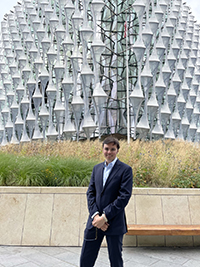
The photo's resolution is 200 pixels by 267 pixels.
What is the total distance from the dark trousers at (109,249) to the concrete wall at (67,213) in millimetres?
2640

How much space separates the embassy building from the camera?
81.6 feet

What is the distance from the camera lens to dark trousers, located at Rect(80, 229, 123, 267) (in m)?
3.10

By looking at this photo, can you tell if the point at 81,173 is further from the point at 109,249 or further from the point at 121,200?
the point at 121,200

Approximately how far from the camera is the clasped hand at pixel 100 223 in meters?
2.98

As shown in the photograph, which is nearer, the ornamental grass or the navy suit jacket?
the navy suit jacket

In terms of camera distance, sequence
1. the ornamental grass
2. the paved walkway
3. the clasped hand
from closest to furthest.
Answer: the clasped hand → the paved walkway → the ornamental grass

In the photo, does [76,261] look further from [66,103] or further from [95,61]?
[66,103]

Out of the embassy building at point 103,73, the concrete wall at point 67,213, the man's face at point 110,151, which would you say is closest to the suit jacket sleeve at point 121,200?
the man's face at point 110,151

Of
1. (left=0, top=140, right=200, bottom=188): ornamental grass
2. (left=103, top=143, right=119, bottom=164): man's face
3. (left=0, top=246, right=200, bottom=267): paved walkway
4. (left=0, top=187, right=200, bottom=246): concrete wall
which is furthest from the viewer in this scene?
(left=0, top=140, right=200, bottom=188): ornamental grass

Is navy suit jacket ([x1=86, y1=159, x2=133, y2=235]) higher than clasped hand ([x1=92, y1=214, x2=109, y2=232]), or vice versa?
navy suit jacket ([x1=86, y1=159, x2=133, y2=235])

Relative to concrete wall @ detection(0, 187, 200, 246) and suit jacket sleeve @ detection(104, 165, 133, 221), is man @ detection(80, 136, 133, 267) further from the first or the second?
concrete wall @ detection(0, 187, 200, 246)

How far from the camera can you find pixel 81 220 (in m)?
5.96

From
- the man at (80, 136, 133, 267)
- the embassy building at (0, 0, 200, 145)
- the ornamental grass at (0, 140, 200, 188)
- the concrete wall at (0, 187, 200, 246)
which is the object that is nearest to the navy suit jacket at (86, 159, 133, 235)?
the man at (80, 136, 133, 267)

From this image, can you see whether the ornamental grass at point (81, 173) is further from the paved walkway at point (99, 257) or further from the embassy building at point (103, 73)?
the embassy building at point (103, 73)
